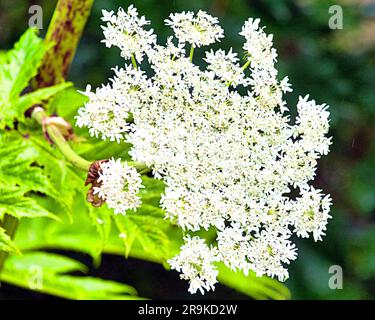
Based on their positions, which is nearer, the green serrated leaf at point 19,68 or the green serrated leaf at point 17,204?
the green serrated leaf at point 17,204

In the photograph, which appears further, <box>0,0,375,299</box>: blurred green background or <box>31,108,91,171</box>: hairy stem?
<box>0,0,375,299</box>: blurred green background

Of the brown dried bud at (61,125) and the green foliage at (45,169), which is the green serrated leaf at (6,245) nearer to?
the green foliage at (45,169)

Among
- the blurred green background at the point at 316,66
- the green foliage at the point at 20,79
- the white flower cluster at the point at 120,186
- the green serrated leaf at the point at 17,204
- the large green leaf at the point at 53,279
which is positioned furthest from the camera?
the blurred green background at the point at 316,66

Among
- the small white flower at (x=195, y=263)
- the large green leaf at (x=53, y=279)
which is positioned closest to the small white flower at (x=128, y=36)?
the small white flower at (x=195, y=263)

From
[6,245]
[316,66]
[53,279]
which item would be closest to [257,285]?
[53,279]

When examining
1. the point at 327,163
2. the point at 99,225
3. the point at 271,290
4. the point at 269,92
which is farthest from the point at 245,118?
the point at 327,163

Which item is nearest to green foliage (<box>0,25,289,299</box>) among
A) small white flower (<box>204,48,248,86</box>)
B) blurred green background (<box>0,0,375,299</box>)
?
small white flower (<box>204,48,248,86</box>)

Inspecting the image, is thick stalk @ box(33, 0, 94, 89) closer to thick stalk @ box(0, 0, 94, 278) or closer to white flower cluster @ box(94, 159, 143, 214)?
thick stalk @ box(0, 0, 94, 278)
